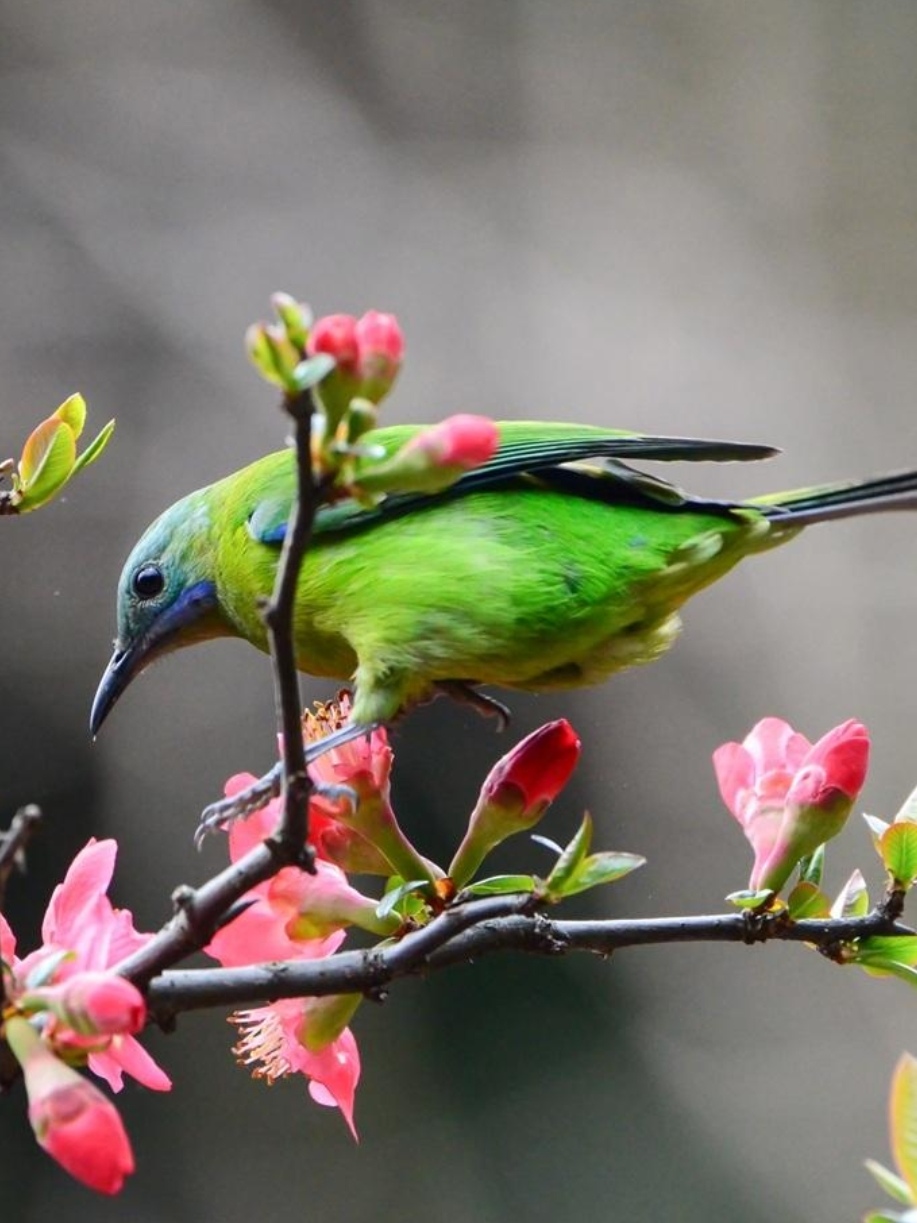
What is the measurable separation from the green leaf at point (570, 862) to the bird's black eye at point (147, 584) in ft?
3.34

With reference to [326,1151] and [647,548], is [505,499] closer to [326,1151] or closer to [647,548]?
[647,548]

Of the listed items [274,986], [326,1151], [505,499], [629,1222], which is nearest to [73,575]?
[326,1151]

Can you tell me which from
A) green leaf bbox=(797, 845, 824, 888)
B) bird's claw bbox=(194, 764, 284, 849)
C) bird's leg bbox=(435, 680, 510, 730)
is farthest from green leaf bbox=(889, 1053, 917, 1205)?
bird's leg bbox=(435, 680, 510, 730)

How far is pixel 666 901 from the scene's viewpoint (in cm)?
417

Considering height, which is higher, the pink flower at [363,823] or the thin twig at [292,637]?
the thin twig at [292,637]

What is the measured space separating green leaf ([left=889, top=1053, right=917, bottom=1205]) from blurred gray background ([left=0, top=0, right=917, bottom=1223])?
9.78 ft

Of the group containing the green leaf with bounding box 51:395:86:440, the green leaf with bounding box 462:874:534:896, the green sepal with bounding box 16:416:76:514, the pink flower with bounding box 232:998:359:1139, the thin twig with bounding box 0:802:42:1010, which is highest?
the green leaf with bounding box 51:395:86:440

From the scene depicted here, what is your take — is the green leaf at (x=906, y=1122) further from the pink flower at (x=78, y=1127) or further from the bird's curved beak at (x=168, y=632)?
the bird's curved beak at (x=168, y=632)

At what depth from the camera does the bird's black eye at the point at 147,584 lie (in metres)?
2.09

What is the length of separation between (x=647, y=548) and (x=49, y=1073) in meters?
1.07

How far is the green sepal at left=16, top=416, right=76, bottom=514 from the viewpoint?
1.43 metres

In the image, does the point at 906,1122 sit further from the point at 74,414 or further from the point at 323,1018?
the point at 74,414

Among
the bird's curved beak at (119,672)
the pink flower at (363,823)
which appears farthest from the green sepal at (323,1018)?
the bird's curved beak at (119,672)

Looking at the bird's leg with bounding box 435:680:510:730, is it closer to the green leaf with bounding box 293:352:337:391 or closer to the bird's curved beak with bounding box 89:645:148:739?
the bird's curved beak with bounding box 89:645:148:739
